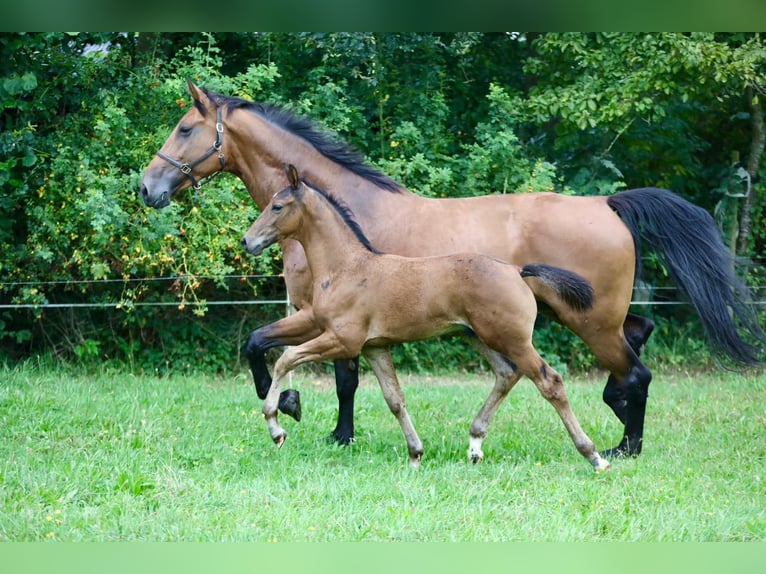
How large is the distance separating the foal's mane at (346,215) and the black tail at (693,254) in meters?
1.87

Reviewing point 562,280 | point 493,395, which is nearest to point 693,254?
point 562,280

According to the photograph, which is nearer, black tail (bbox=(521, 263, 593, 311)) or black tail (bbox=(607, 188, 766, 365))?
black tail (bbox=(521, 263, 593, 311))

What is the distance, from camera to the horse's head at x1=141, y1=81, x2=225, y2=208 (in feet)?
22.1

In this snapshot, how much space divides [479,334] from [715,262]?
1.98 meters

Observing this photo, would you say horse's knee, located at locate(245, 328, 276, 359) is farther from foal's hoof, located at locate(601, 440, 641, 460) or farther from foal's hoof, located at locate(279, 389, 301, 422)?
foal's hoof, located at locate(601, 440, 641, 460)

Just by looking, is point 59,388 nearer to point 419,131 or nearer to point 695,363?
point 419,131

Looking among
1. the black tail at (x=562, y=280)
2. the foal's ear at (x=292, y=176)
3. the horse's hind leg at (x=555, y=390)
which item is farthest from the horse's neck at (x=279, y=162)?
the horse's hind leg at (x=555, y=390)

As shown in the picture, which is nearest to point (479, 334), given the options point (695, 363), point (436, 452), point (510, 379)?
point (510, 379)

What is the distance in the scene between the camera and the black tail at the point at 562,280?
5797 mm

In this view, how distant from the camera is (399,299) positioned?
580 cm

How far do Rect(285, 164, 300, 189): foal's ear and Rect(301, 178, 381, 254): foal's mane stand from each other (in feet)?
0.42

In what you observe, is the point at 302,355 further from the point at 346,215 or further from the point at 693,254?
the point at 693,254

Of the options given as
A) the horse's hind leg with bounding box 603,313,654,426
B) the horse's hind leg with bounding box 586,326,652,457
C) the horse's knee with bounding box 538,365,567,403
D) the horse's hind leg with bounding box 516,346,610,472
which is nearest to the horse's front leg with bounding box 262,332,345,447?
the horse's hind leg with bounding box 516,346,610,472

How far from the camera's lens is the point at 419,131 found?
10.6 m
